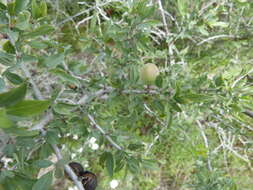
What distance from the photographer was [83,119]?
40.2 inches

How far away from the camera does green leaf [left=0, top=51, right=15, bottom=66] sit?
28.0 inches

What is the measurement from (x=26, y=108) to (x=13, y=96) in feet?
0.09

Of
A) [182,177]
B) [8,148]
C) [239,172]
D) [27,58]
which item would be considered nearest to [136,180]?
[182,177]

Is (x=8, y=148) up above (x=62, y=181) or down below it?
Result: above

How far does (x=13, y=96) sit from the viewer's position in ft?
1.31

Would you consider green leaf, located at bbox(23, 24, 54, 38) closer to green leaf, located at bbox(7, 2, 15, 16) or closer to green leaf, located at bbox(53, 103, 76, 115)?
green leaf, located at bbox(7, 2, 15, 16)

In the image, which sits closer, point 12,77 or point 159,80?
point 12,77

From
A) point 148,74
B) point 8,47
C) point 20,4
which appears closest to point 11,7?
point 20,4

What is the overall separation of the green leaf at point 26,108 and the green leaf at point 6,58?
1.19 ft

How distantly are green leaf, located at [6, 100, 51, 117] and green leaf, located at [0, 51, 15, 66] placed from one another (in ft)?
1.19

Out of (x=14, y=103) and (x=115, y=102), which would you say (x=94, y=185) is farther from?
(x=14, y=103)

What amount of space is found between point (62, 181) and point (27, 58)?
195 centimetres

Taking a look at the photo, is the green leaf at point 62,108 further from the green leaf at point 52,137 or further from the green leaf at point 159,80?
the green leaf at point 159,80

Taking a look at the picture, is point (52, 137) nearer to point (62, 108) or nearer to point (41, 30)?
point (62, 108)
